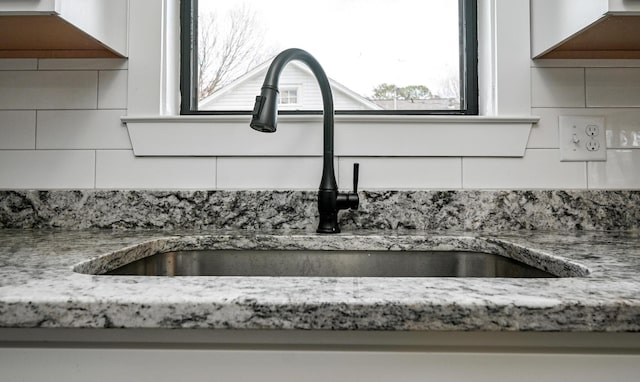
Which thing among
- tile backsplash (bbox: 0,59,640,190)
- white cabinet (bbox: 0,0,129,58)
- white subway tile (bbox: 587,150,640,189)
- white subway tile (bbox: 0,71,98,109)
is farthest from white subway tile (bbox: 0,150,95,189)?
white subway tile (bbox: 587,150,640,189)

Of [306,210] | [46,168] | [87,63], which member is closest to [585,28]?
[306,210]

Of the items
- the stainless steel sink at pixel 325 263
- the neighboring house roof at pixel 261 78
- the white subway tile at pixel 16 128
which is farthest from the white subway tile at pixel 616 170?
Result: the white subway tile at pixel 16 128

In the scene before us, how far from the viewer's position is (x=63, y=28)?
0.85 m

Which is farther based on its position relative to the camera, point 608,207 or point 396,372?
point 608,207

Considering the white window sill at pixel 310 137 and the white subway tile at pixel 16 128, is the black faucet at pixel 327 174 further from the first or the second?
the white subway tile at pixel 16 128

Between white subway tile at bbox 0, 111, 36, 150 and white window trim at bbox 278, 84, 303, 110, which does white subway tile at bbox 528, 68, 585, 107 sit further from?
white subway tile at bbox 0, 111, 36, 150

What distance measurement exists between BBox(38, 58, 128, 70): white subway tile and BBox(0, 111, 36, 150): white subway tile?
136 mm

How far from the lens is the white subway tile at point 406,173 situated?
39.5 inches

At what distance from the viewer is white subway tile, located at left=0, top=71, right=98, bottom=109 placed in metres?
1.03

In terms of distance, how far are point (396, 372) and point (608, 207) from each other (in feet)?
2.72

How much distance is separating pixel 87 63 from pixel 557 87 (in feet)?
3.84

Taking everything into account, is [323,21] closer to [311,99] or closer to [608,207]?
[311,99]

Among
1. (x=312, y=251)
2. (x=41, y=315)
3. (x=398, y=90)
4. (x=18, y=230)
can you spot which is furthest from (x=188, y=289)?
(x=398, y=90)

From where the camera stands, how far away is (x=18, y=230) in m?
0.94
